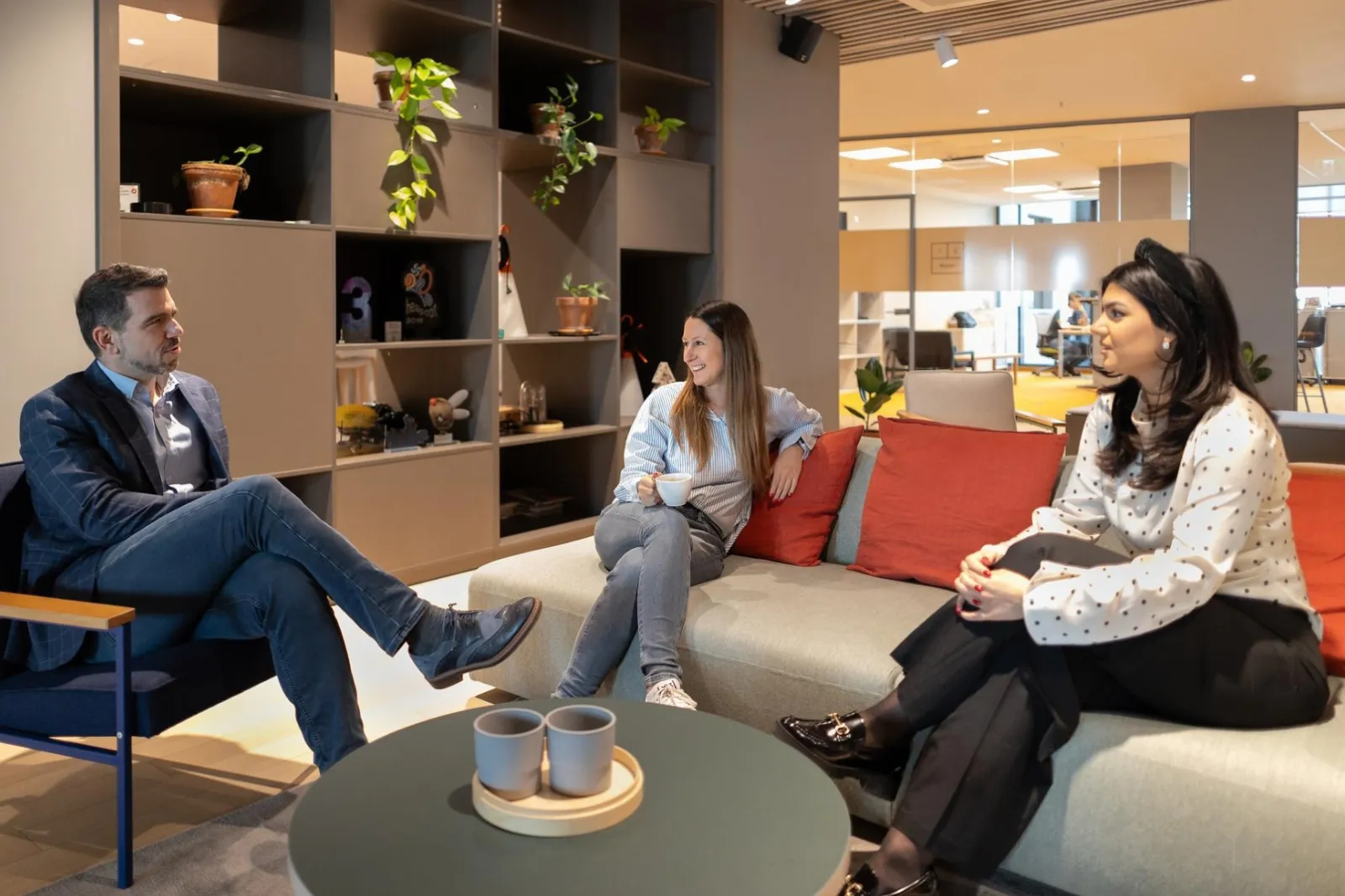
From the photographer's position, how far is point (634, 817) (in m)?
1.51

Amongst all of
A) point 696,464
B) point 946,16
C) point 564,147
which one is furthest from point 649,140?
point 696,464

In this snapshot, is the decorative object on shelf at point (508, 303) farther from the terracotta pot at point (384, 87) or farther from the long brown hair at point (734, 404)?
the long brown hair at point (734, 404)

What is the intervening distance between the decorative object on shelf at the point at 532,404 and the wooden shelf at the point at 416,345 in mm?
433

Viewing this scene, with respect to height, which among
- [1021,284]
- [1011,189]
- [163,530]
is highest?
[1011,189]

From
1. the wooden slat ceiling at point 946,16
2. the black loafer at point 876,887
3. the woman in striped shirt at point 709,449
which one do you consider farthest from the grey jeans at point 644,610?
the wooden slat ceiling at point 946,16

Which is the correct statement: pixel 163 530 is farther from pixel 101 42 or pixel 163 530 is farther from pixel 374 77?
pixel 374 77

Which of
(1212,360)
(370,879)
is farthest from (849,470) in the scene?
(370,879)

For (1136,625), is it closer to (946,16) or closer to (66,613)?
(66,613)

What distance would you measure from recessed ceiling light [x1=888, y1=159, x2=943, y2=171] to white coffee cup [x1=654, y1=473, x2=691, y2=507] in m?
7.39

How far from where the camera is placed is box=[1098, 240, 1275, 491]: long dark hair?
2.07 metres

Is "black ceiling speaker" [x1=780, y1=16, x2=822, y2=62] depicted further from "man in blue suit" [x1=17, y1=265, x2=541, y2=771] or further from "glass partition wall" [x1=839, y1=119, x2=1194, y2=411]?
"man in blue suit" [x1=17, y1=265, x2=541, y2=771]

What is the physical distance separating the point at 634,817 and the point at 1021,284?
827cm

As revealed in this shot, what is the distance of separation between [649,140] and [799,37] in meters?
1.12

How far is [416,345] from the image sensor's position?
169 inches
